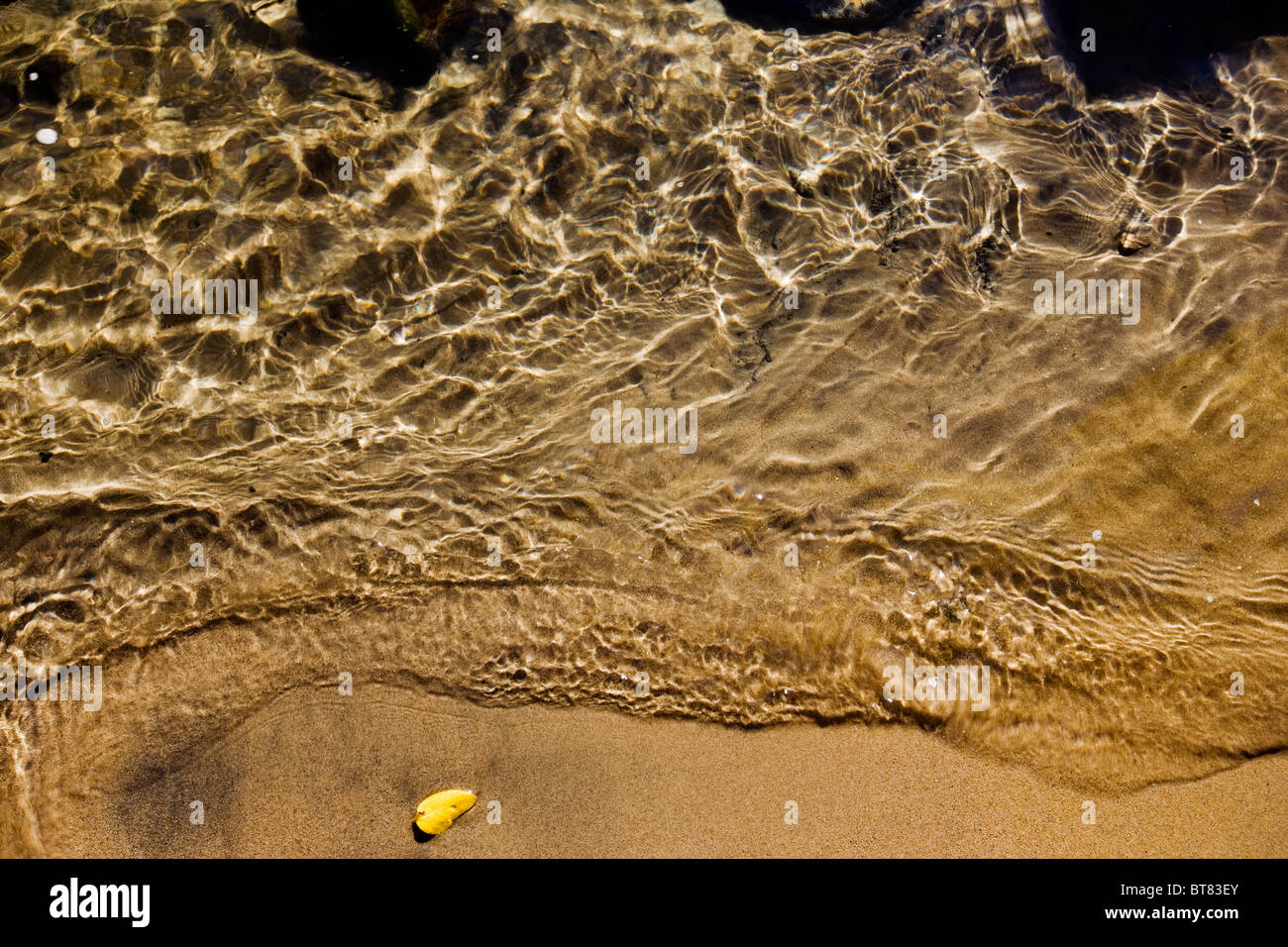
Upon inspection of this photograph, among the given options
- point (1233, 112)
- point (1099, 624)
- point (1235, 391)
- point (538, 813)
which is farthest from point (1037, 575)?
point (1233, 112)

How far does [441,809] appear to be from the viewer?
148 inches

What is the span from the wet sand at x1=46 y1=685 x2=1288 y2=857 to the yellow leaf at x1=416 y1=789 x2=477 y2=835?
0.17ft

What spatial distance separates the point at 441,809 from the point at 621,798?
910 millimetres

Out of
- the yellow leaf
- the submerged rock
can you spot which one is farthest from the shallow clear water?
the yellow leaf

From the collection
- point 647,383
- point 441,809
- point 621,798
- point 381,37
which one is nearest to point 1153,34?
point 647,383

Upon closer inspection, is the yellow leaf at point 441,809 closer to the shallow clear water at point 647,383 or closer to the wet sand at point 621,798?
the wet sand at point 621,798

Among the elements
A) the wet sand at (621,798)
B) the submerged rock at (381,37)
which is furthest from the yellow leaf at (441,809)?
the submerged rock at (381,37)

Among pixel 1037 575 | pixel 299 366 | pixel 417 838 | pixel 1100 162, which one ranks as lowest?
pixel 417 838

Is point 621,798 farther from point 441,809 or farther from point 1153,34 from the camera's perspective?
point 1153,34

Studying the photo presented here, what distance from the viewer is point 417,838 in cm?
378

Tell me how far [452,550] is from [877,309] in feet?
11.0
